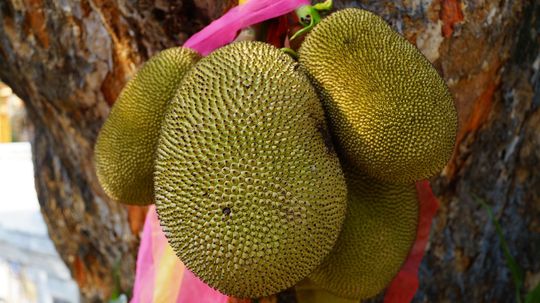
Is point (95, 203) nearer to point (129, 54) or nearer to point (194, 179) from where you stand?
point (129, 54)

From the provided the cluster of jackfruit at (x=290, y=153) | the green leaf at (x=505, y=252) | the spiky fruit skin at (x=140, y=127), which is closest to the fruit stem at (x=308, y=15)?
the cluster of jackfruit at (x=290, y=153)

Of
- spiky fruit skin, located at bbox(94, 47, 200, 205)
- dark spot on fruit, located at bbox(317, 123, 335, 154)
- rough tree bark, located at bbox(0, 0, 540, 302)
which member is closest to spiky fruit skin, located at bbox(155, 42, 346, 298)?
dark spot on fruit, located at bbox(317, 123, 335, 154)

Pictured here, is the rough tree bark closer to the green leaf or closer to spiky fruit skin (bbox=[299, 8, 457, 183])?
the green leaf

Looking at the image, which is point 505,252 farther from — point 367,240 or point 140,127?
point 140,127

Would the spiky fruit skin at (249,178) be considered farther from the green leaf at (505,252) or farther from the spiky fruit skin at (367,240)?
the green leaf at (505,252)

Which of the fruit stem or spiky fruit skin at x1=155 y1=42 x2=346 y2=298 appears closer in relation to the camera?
spiky fruit skin at x1=155 y1=42 x2=346 y2=298

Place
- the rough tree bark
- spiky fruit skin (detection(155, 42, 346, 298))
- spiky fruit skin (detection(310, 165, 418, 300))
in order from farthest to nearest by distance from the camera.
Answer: the rough tree bark → spiky fruit skin (detection(310, 165, 418, 300)) → spiky fruit skin (detection(155, 42, 346, 298))

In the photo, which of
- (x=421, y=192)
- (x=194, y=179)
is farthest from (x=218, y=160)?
(x=421, y=192)
